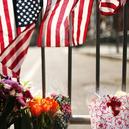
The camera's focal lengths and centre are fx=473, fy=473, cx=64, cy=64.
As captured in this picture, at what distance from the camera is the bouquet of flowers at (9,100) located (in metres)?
2.53

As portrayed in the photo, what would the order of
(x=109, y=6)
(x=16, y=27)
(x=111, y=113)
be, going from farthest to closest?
(x=109, y=6) < (x=16, y=27) < (x=111, y=113)

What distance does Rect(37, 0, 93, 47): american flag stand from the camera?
115 inches

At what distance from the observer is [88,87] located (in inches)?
399

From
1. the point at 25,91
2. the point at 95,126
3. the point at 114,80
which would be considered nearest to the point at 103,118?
the point at 95,126

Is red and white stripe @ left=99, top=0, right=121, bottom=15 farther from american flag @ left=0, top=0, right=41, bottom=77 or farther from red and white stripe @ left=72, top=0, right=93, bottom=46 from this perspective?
american flag @ left=0, top=0, right=41, bottom=77

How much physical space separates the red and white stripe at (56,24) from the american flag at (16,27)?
0.29 ft

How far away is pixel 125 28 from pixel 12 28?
76 cm

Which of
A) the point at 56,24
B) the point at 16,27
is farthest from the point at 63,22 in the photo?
the point at 16,27

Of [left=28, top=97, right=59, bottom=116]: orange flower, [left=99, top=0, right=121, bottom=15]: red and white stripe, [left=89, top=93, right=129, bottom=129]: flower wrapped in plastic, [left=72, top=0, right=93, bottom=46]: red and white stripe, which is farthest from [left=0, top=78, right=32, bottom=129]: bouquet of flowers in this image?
[left=99, top=0, right=121, bottom=15]: red and white stripe

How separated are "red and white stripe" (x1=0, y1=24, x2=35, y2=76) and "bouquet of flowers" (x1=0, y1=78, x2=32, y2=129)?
0.32 metres

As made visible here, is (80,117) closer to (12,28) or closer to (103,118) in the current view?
(103,118)

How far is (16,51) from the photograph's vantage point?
9.45ft

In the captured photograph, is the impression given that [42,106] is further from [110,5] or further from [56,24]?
[110,5]

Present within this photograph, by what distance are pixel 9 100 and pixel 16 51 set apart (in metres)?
0.45
